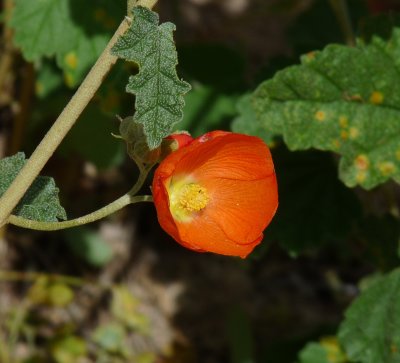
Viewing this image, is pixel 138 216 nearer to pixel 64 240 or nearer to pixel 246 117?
pixel 64 240

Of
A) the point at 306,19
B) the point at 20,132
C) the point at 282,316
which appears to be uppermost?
the point at 306,19

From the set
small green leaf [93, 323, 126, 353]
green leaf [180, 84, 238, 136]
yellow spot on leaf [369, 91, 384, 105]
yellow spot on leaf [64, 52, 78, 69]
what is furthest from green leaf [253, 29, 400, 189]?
small green leaf [93, 323, 126, 353]

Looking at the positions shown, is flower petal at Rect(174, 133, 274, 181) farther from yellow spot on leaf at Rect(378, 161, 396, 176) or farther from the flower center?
yellow spot on leaf at Rect(378, 161, 396, 176)

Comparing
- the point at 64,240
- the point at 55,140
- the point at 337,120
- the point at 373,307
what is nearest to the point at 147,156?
the point at 55,140

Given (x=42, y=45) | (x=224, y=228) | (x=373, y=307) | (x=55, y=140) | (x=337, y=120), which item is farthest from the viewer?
(x=42, y=45)

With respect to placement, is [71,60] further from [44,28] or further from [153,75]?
[153,75]

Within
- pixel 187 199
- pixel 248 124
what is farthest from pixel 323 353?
pixel 187 199
